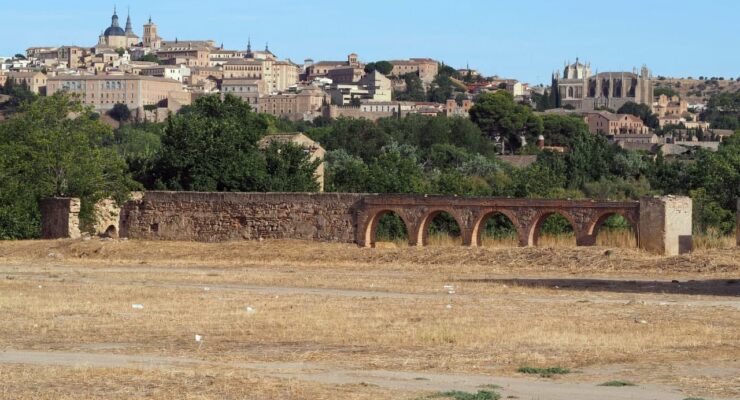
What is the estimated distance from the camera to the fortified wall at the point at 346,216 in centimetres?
2818

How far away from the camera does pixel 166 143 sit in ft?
139

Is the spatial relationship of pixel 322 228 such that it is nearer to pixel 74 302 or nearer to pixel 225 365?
pixel 74 302

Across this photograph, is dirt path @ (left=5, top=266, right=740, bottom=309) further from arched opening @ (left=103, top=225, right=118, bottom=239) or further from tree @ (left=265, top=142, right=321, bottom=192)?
tree @ (left=265, top=142, right=321, bottom=192)

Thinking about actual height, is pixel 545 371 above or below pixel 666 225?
below

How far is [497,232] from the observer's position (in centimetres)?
3722

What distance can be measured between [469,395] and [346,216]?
69.3 ft

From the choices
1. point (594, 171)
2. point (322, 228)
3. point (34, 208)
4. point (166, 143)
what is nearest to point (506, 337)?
point (322, 228)

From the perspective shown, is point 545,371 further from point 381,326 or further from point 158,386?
point 381,326

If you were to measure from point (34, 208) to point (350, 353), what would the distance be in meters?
22.4

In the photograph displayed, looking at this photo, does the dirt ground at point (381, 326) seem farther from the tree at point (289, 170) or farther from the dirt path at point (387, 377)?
the tree at point (289, 170)

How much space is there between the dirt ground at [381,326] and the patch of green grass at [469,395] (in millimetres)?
99

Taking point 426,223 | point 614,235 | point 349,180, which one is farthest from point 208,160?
point 614,235

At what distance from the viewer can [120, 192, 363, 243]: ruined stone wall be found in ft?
106

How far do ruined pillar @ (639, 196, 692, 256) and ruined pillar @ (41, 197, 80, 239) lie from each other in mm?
14070
